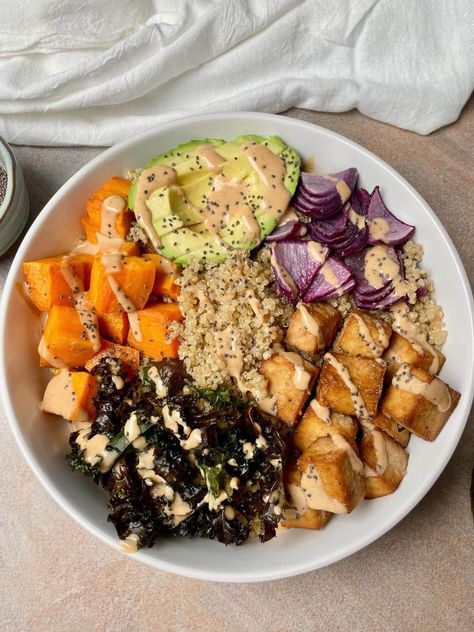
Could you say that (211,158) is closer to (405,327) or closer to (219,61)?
(219,61)

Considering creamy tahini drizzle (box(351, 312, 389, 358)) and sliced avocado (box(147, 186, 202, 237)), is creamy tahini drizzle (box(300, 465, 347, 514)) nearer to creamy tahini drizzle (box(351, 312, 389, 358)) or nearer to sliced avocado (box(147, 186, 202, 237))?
creamy tahini drizzle (box(351, 312, 389, 358))

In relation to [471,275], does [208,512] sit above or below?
below

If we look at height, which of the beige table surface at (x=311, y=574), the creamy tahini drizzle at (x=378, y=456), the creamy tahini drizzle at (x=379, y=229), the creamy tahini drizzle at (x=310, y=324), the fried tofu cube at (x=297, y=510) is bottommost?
the beige table surface at (x=311, y=574)

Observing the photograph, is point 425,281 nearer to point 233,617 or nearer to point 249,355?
point 249,355

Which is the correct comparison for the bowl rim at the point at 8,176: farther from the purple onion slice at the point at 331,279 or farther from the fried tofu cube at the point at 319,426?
the fried tofu cube at the point at 319,426

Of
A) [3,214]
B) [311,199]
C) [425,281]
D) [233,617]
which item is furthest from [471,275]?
[3,214]

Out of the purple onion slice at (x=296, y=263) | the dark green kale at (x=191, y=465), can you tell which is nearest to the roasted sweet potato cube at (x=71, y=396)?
the dark green kale at (x=191, y=465)
